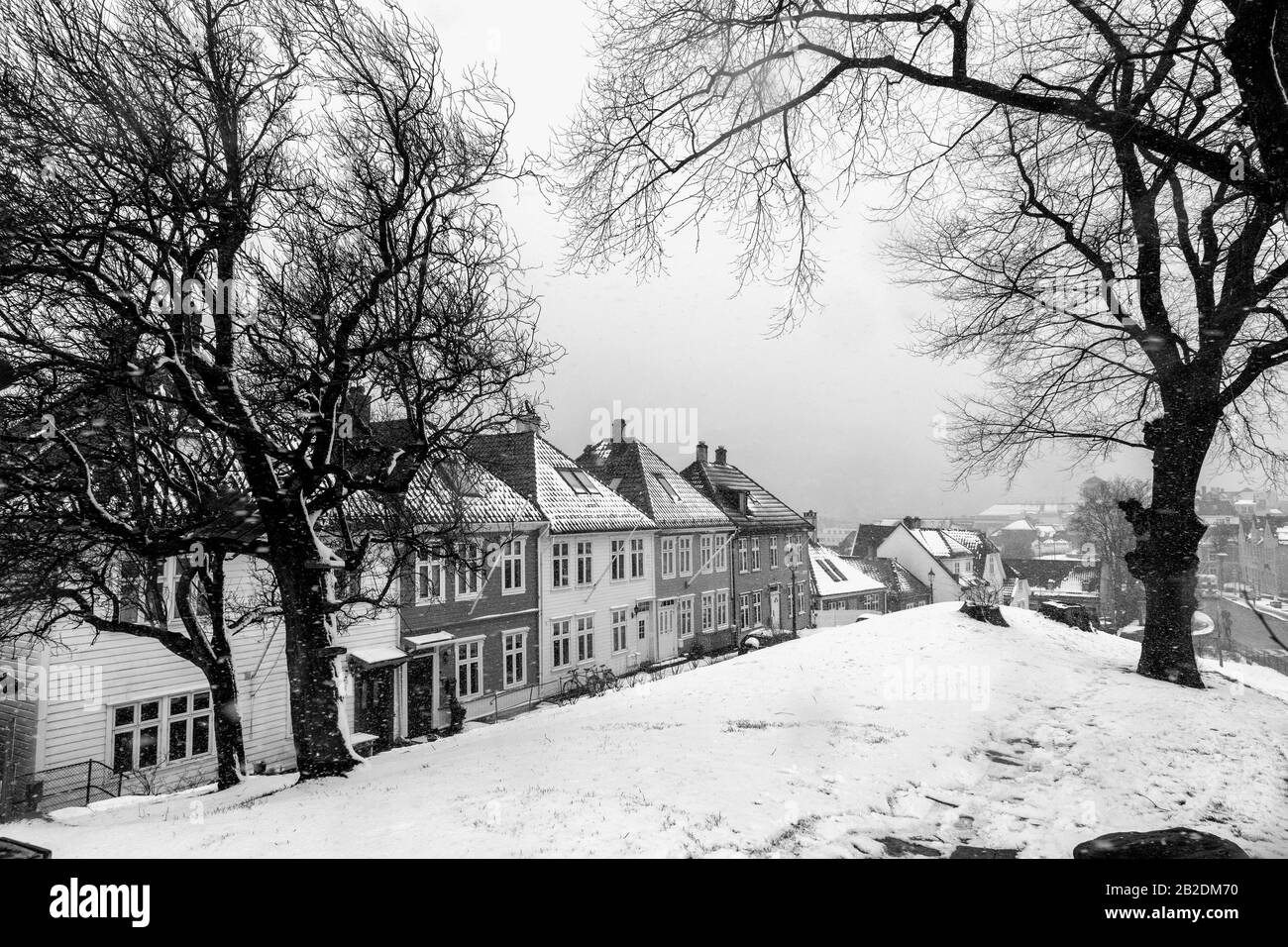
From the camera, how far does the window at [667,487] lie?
28922mm

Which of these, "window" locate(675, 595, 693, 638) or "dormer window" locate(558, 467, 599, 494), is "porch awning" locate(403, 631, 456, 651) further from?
"window" locate(675, 595, 693, 638)

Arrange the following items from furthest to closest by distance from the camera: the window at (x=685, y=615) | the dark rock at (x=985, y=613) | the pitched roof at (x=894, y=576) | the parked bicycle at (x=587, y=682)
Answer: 1. the pitched roof at (x=894, y=576)
2. the window at (x=685, y=615)
3. the parked bicycle at (x=587, y=682)
4. the dark rock at (x=985, y=613)

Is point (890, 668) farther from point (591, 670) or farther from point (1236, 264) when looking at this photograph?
point (591, 670)

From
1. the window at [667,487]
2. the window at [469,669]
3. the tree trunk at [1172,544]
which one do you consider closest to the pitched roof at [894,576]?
the window at [667,487]

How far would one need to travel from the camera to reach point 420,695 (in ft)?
56.9

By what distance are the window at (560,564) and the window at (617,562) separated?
2.34 meters

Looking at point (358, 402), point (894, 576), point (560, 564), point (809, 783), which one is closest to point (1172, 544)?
point (809, 783)

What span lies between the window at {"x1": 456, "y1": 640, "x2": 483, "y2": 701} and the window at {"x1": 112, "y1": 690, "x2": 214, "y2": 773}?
21.5 ft

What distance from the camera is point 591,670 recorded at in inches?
879

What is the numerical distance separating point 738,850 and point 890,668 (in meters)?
8.17

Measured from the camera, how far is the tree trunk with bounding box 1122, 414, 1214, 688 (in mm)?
9062

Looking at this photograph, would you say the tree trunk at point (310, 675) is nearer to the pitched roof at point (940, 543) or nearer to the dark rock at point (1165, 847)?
the dark rock at point (1165, 847)

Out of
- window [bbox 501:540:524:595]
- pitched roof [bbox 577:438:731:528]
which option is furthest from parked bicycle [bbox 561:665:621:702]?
pitched roof [bbox 577:438:731:528]

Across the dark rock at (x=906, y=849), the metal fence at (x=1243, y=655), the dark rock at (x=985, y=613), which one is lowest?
the metal fence at (x=1243, y=655)
